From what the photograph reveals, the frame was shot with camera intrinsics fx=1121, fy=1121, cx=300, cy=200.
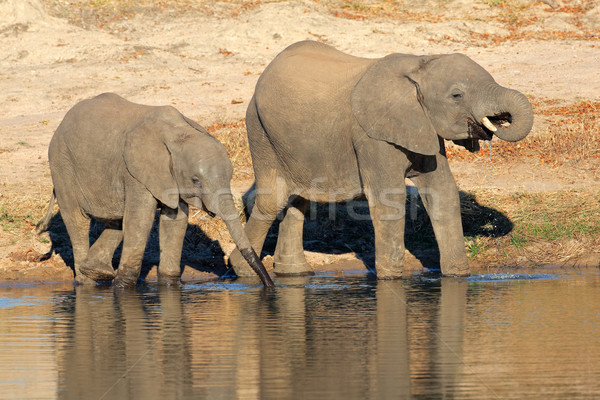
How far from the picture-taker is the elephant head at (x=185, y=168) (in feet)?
38.4

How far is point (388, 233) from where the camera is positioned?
12055 mm

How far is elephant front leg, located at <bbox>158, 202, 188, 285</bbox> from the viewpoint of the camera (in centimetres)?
1230

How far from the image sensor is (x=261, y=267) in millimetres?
11672

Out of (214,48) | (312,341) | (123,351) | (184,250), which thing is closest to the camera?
(123,351)

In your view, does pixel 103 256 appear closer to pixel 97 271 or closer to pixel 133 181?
pixel 97 271

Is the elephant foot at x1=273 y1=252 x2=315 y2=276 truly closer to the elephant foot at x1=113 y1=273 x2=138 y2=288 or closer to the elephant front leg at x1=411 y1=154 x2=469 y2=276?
the elephant front leg at x1=411 y1=154 x2=469 y2=276

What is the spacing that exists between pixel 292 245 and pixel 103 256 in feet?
7.46

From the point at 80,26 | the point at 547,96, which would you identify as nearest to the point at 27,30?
the point at 80,26

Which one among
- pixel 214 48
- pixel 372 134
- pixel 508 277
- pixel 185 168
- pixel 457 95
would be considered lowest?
pixel 508 277

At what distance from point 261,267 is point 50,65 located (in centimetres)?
1426

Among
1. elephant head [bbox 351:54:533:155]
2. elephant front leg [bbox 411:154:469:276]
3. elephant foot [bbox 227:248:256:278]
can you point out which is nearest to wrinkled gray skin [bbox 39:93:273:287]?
elephant foot [bbox 227:248:256:278]

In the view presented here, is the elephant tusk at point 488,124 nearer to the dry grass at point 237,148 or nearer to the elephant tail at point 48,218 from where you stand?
the elephant tail at point 48,218

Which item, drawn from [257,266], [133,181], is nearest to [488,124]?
[257,266]

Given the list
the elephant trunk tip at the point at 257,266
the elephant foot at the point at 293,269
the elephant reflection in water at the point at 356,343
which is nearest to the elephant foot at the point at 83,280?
the elephant trunk tip at the point at 257,266
